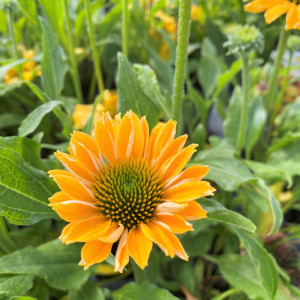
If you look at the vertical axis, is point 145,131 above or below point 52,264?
above

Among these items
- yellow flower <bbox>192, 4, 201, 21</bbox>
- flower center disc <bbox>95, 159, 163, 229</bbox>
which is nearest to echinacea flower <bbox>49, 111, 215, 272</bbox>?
flower center disc <bbox>95, 159, 163, 229</bbox>

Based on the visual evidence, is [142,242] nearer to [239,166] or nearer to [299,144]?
[239,166]

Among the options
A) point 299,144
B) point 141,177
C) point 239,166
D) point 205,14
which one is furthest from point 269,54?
Result: point 141,177

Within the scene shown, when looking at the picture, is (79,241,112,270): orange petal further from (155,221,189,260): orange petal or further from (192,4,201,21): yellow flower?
(192,4,201,21): yellow flower

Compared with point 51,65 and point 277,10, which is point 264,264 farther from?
point 51,65

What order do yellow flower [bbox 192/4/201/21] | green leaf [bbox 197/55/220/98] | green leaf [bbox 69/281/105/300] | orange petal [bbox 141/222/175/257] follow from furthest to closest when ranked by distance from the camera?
yellow flower [bbox 192/4/201/21]
green leaf [bbox 197/55/220/98]
green leaf [bbox 69/281/105/300]
orange petal [bbox 141/222/175/257]

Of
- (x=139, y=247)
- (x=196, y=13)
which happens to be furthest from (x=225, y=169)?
(x=196, y=13)

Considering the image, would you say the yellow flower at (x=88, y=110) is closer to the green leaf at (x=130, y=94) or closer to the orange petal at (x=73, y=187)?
the green leaf at (x=130, y=94)
